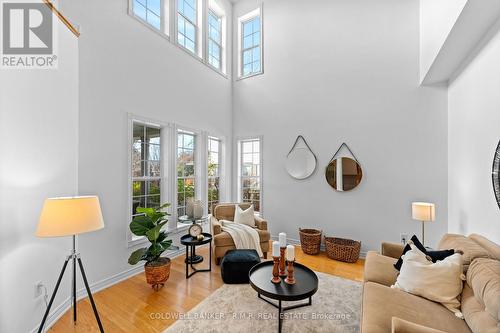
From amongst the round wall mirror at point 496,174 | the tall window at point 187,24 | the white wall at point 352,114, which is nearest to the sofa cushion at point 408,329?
the round wall mirror at point 496,174

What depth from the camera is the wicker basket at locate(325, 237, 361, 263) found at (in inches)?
137

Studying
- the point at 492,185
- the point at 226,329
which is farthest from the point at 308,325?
the point at 492,185

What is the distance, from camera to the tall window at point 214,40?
4.84 metres

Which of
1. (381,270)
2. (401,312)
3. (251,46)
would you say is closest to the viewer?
(401,312)

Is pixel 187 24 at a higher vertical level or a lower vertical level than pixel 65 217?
Answer: higher

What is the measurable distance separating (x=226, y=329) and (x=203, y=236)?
140cm

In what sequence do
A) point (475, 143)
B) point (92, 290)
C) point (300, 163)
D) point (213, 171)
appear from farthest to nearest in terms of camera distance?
1. point (213, 171)
2. point (300, 163)
3. point (92, 290)
4. point (475, 143)

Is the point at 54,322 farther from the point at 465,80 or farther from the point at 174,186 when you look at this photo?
the point at 465,80

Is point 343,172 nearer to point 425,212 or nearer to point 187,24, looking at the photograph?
point 425,212

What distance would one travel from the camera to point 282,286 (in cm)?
200

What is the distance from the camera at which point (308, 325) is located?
2.02 m

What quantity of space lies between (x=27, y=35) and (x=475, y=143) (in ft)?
15.3

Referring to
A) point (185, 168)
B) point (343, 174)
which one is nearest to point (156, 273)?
point (185, 168)

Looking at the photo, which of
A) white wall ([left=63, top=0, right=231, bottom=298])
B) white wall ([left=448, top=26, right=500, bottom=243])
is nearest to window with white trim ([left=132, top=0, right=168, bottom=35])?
white wall ([left=63, top=0, right=231, bottom=298])
